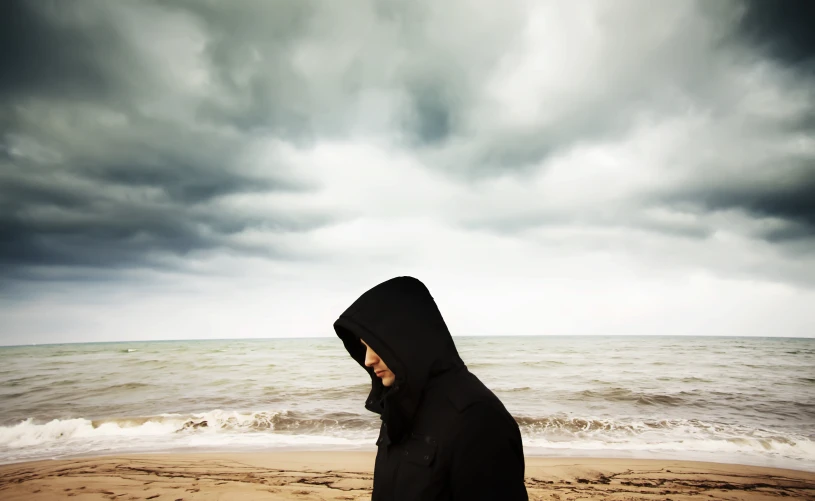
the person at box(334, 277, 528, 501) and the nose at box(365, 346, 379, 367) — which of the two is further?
the nose at box(365, 346, 379, 367)

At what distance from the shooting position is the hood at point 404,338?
1960mm

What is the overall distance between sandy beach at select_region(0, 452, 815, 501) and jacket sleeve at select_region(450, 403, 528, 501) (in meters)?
6.17

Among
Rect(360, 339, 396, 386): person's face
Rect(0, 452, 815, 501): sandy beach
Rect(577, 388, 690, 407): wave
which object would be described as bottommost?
Rect(577, 388, 690, 407): wave

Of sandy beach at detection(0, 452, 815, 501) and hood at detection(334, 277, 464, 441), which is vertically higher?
hood at detection(334, 277, 464, 441)

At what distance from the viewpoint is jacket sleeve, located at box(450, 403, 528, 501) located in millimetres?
1642

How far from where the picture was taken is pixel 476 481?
5.40ft

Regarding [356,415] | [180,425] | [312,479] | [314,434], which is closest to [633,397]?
[356,415]

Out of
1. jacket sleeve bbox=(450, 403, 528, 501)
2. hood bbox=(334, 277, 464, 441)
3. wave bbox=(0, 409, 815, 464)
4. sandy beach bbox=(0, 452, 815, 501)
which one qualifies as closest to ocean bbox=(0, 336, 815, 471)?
wave bbox=(0, 409, 815, 464)

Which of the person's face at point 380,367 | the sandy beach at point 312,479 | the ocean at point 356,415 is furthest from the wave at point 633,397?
the person's face at point 380,367

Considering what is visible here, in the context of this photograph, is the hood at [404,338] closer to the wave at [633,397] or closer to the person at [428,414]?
the person at [428,414]

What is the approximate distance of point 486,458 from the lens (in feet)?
5.46

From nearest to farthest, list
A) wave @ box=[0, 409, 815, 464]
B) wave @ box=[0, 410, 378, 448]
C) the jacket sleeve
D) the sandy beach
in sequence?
the jacket sleeve
the sandy beach
wave @ box=[0, 409, 815, 464]
wave @ box=[0, 410, 378, 448]

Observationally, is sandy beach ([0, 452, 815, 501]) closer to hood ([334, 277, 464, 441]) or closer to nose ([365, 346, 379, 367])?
nose ([365, 346, 379, 367])

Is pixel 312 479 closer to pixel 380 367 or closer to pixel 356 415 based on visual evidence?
pixel 356 415
